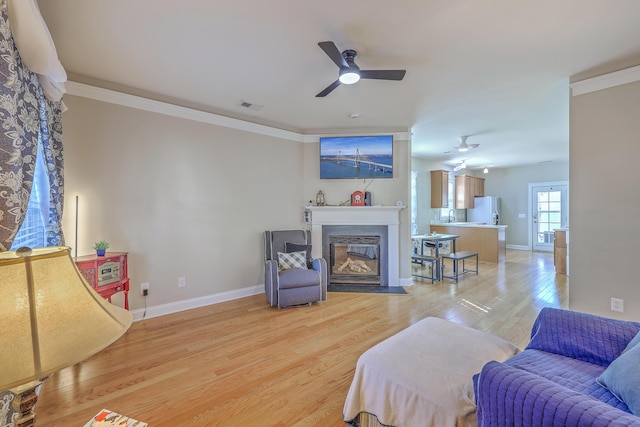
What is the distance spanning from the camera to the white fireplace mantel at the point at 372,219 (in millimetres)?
4520

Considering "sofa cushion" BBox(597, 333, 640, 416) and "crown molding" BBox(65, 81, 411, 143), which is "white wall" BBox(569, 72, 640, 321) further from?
"crown molding" BBox(65, 81, 411, 143)

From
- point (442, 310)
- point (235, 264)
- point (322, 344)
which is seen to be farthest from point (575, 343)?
point (235, 264)

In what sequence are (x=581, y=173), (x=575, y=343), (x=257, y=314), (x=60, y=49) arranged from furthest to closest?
1. (x=257, y=314)
2. (x=581, y=173)
3. (x=60, y=49)
4. (x=575, y=343)

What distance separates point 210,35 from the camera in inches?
86.8

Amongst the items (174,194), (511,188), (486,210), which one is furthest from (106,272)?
(511,188)

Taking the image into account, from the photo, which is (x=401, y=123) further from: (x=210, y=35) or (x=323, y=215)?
(x=210, y=35)

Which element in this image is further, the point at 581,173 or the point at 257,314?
the point at 257,314

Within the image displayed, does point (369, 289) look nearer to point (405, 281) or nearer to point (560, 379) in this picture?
point (405, 281)

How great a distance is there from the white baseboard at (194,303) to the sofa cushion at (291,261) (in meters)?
0.66

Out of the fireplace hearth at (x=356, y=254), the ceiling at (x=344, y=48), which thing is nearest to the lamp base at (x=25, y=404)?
the ceiling at (x=344, y=48)

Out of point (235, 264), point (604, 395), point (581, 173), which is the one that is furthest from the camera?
point (235, 264)

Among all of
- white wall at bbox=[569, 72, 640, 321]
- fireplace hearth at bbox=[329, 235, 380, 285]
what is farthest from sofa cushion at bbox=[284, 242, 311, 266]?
white wall at bbox=[569, 72, 640, 321]

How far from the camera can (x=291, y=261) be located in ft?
12.7

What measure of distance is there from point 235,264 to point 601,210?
4.18 m
